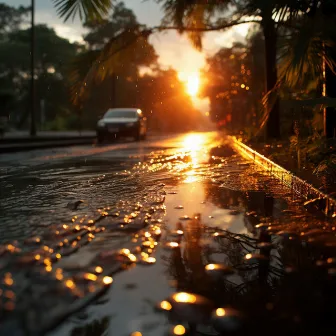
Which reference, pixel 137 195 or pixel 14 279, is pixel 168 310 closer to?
pixel 14 279

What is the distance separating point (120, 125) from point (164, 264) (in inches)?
906

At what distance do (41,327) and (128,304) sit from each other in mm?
447

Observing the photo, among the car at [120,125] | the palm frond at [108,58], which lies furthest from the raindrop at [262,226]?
the car at [120,125]

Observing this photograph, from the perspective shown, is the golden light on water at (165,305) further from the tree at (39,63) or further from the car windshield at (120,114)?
the tree at (39,63)

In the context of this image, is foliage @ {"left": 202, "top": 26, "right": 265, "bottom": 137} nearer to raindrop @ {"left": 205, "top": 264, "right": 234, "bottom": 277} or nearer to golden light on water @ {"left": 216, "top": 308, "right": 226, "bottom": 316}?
raindrop @ {"left": 205, "top": 264, "right": 234, "bottom": 277}

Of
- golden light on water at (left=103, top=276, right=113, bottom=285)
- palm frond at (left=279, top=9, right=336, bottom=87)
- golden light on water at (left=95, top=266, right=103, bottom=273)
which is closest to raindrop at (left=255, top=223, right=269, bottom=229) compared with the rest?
golden light on water at (left=95, top=266, right=103, bottom=273)

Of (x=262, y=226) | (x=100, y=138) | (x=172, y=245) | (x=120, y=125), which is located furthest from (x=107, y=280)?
(x=120, y=125)

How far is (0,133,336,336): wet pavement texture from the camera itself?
2.38 m

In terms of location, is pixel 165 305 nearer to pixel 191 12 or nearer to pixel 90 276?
pixel 90 276

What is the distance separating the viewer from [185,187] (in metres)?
7.26

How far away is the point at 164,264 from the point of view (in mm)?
3309

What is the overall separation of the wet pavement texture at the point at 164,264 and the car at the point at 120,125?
19277mm

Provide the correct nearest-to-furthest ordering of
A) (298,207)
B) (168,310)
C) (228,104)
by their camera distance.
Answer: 1. (168,310)
2. (298,207)
3. (228,104)

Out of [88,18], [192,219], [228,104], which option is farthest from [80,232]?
[228,104]
